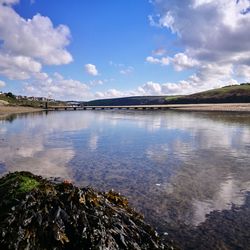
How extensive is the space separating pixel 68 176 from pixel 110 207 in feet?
25.7

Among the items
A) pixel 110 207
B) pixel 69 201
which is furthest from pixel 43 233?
pixel 110 207

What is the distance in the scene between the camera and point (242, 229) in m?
9.48

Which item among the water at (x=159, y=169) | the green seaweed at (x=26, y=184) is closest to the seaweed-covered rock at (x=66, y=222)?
the green seaweed at (x=26, y=184)

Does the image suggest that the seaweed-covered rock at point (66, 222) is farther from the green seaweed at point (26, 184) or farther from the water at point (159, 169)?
the water at point (159, 169)

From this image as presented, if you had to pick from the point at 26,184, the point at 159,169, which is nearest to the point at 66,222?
the point at 26,184

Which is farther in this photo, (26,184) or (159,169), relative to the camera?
(159,169)

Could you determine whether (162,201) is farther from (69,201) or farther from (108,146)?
(108,146)

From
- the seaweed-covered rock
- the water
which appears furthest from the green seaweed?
the water

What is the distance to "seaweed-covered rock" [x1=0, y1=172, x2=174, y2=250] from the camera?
21.9 feet

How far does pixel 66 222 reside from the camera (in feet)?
23.2

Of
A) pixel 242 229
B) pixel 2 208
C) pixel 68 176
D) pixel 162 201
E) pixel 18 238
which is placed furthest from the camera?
pixel 68 176

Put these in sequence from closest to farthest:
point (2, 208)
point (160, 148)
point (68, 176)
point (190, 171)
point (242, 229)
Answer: point (2, 208) < point (242, 229) < point (68, 176) < point (190, 171) < point (160, 148)

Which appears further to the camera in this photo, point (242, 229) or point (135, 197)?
point (135, 197)

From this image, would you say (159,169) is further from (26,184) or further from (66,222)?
(66,222)
